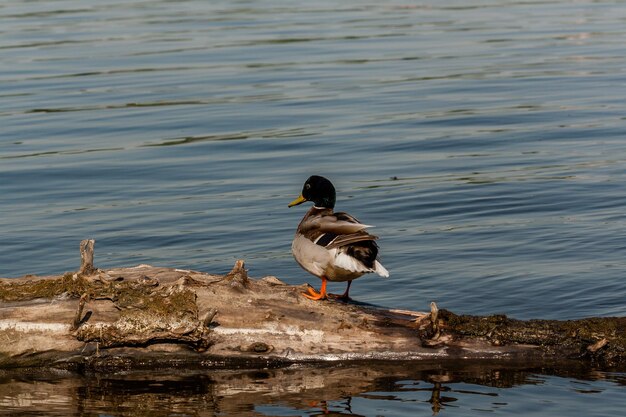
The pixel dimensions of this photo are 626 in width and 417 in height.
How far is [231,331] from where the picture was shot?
8.45 m

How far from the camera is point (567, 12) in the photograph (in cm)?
3616

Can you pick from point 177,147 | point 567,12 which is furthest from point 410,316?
point 567,12

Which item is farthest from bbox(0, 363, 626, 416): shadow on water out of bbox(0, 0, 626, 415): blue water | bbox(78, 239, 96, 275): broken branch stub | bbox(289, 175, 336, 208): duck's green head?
bbox(0, 0, 626, 415): blue water

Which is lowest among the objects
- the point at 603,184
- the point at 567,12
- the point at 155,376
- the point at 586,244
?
the point at 155,376

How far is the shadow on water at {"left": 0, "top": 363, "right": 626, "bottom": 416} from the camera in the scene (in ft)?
26.5

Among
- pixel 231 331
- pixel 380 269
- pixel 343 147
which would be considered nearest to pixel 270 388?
pixel 231 331

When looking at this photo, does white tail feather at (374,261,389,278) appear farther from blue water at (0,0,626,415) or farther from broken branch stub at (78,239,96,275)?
blue water at (0,0,626,415)

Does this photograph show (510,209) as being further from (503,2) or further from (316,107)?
(503,2)

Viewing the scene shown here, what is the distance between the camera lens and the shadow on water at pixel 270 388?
8086 mm

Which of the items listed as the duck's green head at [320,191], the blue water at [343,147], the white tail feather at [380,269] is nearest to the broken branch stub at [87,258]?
the white tail feather at [380,269]

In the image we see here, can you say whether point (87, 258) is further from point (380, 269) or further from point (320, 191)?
point (320, 191)

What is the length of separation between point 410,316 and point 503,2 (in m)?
31.9

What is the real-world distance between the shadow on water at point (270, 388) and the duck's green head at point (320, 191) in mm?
2258

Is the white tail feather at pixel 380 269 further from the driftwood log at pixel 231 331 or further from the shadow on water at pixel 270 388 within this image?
the shadow on water at pixel 270 388
